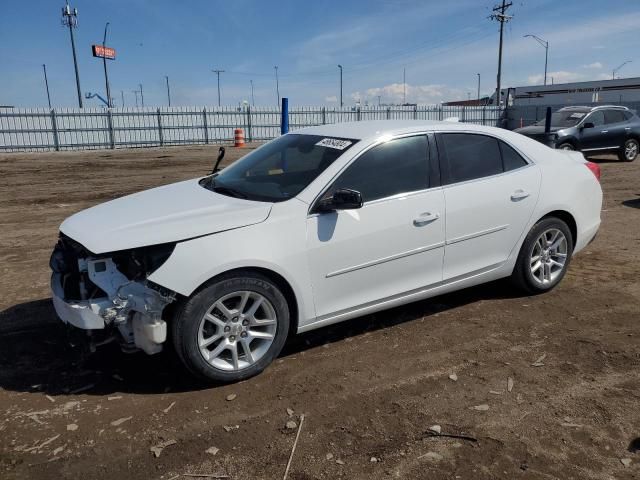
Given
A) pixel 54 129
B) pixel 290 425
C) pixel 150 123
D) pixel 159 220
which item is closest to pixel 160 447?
pixel 290 425

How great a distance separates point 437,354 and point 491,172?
165 cm

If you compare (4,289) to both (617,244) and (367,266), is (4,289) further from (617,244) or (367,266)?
(617,244)

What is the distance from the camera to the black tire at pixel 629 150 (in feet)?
54.6

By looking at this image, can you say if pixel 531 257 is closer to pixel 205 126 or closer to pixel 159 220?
pixel 159 220

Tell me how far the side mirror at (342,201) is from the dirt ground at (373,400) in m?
1.10

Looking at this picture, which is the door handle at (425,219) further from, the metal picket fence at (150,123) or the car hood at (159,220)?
the metal picket fence at (150,123)

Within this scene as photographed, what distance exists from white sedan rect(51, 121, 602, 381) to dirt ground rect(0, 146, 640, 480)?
0.31 meters

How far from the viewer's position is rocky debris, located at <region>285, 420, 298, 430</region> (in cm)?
310

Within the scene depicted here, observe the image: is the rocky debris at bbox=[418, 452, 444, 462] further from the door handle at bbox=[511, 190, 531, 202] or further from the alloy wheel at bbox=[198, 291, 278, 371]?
the door handle at bbox=[511, 190, 531, 202]

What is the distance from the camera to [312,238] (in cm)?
365

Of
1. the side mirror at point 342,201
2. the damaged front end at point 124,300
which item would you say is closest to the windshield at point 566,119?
the side mirror at point 342,201

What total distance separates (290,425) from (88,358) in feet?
5.65

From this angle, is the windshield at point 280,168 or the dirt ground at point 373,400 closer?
the dirt ground at point 373,400

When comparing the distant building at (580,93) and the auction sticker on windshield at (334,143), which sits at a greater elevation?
the distant building at (580,93)
